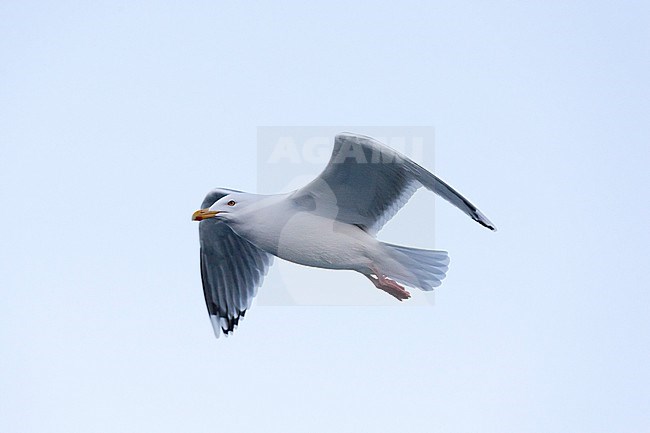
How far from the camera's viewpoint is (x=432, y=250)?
6.12 metres

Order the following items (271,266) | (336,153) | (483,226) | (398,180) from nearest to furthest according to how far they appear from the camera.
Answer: (483,226), (336,153), (398,180), (271,266)

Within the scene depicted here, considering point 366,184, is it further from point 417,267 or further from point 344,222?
point 417,267

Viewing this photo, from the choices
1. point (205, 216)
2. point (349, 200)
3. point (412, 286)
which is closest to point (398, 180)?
point (349, 200)

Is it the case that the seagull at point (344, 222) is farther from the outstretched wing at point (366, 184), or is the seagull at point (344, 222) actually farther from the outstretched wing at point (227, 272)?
the outstretched wing at point (227, 272)

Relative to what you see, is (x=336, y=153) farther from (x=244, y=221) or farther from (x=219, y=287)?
(x=219, y=287)

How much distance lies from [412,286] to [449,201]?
1058 mm

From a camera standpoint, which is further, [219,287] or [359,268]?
[219,287]

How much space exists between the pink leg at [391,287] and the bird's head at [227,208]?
38.3 inches

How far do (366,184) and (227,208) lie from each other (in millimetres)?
927

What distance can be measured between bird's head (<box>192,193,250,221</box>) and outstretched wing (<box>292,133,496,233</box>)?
0.42m

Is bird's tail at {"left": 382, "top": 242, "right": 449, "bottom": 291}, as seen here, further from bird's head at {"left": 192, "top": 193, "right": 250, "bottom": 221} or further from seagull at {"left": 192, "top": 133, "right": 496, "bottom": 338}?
bird's head at {"left": 192, "top": 193, "right": 250, "bottom": 221}

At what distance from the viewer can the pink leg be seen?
5.96m

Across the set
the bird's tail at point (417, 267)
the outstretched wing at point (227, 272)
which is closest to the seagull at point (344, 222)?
the bird's tail at point (417, 267)

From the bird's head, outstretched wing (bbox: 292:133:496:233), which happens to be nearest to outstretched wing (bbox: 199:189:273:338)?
the bird's head
